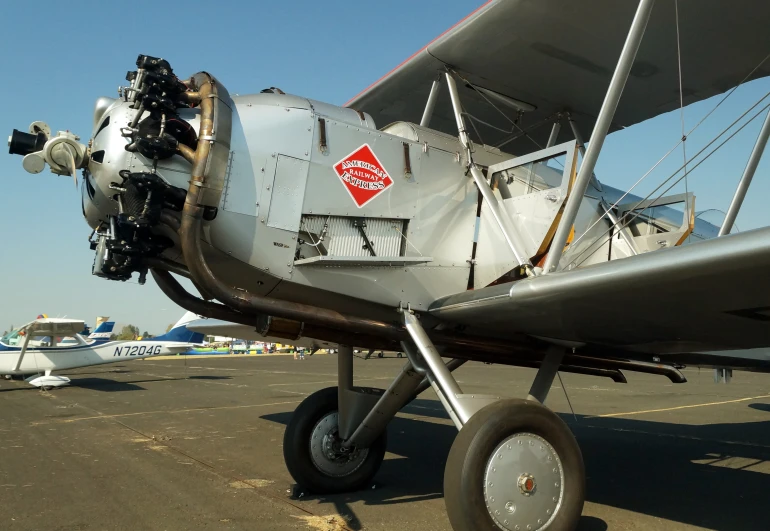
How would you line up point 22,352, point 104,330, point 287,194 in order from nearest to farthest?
point 287,194, point 22,352, point 104,330

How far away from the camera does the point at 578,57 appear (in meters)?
5.05

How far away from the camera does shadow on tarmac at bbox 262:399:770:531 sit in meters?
Result: 4.91

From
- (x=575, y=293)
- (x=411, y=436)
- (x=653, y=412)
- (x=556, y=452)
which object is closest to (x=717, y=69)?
(x=575, y=293)

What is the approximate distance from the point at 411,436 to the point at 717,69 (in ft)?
19.7

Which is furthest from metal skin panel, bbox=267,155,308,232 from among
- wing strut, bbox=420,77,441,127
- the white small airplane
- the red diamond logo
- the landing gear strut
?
the white small airplane

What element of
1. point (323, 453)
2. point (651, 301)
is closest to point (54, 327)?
point (323, 453)

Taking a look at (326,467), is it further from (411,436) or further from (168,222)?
(411,436)

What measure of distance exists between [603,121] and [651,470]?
4.48 meters

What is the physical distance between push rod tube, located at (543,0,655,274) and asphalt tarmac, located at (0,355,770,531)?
83.5 inches

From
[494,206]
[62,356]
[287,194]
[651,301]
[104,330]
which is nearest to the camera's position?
[651,301]

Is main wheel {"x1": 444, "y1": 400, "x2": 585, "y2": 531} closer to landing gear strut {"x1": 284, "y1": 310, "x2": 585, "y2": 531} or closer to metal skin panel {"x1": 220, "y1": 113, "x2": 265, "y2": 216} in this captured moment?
landing gear strut {"x1": 284, "y1": 310, "x2": 585, "y2": 531}

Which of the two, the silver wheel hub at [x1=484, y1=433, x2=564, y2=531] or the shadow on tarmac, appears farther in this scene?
the shadow on tarmac

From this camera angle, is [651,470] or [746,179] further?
[651,470]

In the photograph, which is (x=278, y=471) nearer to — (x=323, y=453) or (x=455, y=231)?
(x=323, y=453)
